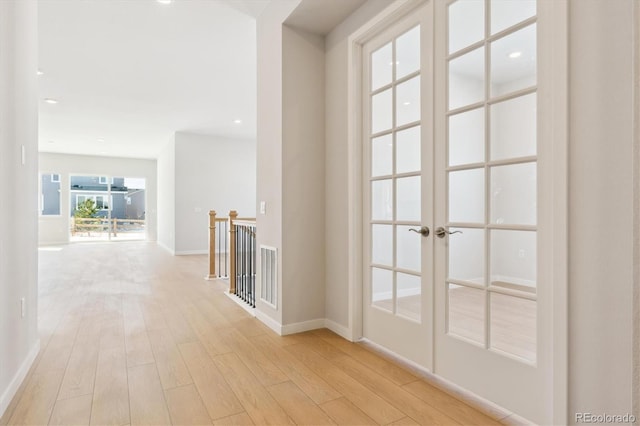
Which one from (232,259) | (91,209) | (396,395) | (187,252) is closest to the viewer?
(396,395)

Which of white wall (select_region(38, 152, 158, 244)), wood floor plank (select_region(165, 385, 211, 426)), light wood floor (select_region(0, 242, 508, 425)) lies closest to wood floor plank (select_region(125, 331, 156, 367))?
light wood floor (select_region(0, 242, 508, 425))

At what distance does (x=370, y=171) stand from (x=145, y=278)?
4.39m

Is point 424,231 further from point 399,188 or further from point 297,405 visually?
point 297,405

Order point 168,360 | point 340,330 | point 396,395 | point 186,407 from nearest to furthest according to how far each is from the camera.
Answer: point 186,407 < point 396,395 < point 168,360 < point 340,330

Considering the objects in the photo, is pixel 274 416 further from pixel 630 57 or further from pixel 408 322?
pixel 630 57

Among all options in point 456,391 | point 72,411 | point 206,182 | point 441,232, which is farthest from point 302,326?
point 206,182

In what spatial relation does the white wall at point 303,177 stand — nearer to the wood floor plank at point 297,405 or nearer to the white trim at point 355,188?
the white trim at point 355,188

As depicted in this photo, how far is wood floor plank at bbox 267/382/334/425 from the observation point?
1729 millimetres

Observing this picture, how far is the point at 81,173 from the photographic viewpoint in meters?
11.1

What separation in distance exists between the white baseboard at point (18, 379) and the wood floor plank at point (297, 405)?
4.48ft

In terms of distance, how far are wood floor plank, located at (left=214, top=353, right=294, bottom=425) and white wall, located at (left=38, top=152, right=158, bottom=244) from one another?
36.0ft

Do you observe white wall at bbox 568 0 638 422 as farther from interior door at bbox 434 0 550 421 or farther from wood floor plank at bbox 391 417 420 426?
wood floor plank at bbox 391 417 420 426

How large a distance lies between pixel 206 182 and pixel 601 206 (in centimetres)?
856

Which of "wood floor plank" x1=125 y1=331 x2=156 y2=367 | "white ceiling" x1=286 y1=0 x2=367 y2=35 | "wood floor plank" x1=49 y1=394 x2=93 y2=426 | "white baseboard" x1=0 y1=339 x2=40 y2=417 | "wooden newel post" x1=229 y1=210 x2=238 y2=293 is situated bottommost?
"wood floor plank" x1=125 y1=331 x2=156 y2=367
